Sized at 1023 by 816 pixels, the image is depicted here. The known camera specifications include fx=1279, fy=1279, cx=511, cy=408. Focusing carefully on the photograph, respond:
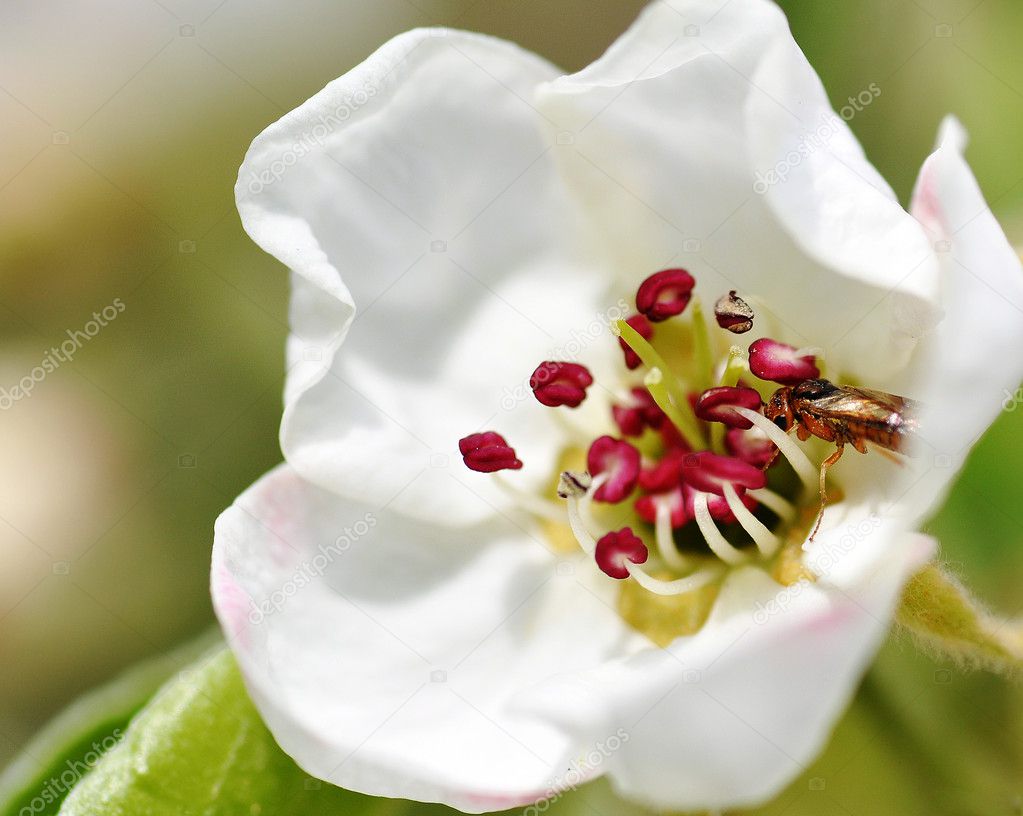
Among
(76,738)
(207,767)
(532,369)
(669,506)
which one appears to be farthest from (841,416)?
(76,738)

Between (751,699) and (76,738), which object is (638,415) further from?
(76,738)

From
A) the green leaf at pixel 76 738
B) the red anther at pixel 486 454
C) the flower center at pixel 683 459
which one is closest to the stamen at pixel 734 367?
the flower center at pixel 683 459

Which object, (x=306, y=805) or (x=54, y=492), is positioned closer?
(x=306, y=805)

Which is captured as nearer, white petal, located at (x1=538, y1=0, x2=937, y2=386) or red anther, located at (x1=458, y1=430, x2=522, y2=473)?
white petal, located at (x1=538, y1=0, x2=937, y2=386)

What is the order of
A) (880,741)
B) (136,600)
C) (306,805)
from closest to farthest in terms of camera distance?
(306,805), (880,741), (136,600)

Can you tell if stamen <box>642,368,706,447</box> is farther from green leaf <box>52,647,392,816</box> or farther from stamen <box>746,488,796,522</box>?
green leaf <box>52,647,392,816</box>

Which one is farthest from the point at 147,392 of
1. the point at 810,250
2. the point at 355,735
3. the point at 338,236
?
the point at 810,250

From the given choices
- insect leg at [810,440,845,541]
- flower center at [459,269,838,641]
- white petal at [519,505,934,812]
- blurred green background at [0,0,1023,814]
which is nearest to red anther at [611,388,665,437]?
flower center at [459,269,838,641]

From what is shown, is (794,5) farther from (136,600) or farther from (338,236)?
(136,600)
